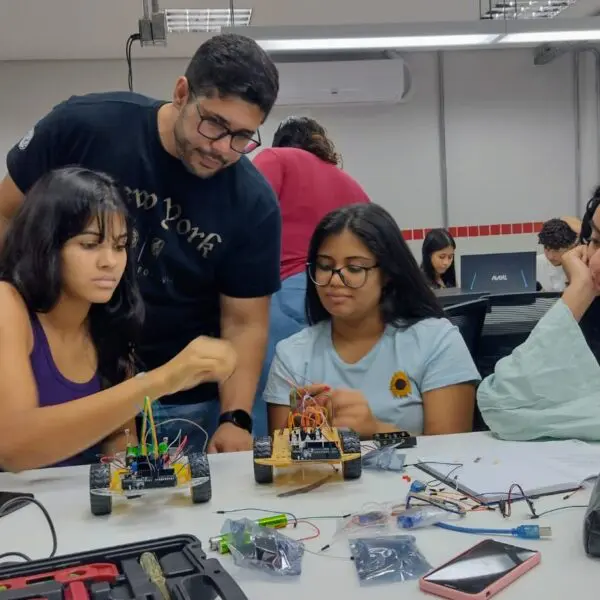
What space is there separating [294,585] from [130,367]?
0.88 meters

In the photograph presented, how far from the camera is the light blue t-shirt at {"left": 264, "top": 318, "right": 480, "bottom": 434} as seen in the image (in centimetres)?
169

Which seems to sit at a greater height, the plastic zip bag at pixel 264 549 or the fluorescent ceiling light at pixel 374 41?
the fluorescent ceiling light at pixel 374 41

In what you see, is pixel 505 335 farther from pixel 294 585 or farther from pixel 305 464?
pixel 294 585

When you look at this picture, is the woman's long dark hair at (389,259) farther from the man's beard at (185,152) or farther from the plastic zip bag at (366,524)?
the plastic zip bag at (366,524)

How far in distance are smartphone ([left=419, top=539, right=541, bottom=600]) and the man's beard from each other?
1.04 m

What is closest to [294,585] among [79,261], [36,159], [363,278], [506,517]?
[506,517]

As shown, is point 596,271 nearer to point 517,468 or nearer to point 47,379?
point 517,468

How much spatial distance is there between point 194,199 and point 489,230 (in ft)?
17.2

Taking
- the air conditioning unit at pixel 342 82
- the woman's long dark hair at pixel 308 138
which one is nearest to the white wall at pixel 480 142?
the air conditioning unit at pixel 342 82

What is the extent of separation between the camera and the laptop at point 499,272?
3.95 m

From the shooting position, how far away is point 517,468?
4.23 feet

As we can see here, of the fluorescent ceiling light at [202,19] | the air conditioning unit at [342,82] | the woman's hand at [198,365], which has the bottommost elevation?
the woman's hand at [198,365]

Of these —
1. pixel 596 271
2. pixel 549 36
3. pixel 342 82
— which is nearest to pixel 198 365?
pixel 596 271

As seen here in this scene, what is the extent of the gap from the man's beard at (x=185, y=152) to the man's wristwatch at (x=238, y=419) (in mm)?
592
